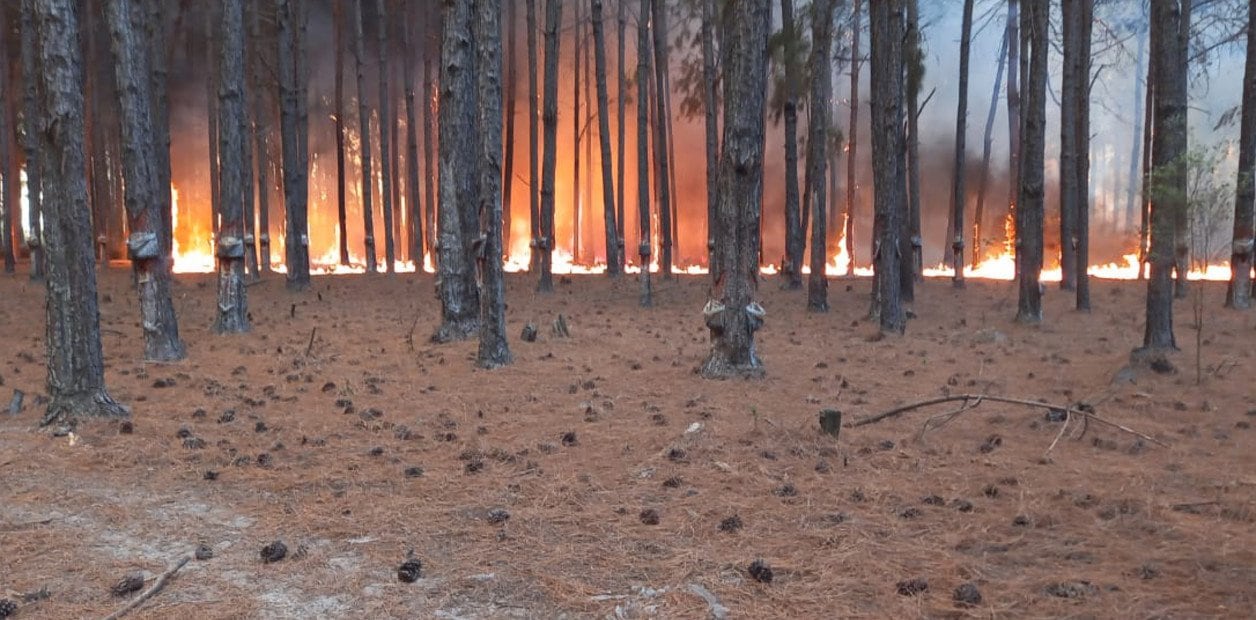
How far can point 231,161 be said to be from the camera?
11055mm

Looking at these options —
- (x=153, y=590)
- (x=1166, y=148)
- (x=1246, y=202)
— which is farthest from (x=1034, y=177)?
(x=153, y=590)

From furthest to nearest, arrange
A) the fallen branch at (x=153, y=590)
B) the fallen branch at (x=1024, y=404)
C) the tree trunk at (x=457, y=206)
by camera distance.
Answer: the tree trunk at (x=457, y=206), the fallen branch at (x=1024, y=404), the fallen branch at (x=153, y=590)

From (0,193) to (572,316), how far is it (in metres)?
19.7

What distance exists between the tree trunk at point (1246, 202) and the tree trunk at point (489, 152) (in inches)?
432

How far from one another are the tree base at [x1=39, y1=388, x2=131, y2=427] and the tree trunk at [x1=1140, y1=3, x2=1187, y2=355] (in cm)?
874

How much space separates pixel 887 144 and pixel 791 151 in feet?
15.5

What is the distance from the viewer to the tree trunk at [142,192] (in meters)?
8.05

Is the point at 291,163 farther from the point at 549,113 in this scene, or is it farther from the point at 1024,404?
the point at 1024,404

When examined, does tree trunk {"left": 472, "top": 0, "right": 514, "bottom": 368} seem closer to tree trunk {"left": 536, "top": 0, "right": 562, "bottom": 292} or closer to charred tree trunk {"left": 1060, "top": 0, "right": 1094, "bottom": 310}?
tree trunk {"left": 536, "top": 0, "right": 562, "bottom": 292}

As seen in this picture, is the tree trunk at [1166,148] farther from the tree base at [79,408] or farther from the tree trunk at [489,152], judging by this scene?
the tree base at [79,408]

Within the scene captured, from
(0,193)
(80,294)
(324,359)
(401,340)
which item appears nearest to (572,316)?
(401,340)

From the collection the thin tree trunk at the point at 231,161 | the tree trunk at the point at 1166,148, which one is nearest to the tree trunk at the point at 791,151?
the tree trunk at the point at 1166,148

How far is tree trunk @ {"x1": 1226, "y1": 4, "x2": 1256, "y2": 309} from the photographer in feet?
40.8

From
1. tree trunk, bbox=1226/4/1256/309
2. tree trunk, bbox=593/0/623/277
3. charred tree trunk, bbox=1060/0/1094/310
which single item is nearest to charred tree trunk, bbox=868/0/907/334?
charred tree trunk, bbox=1060/0/1094/310
